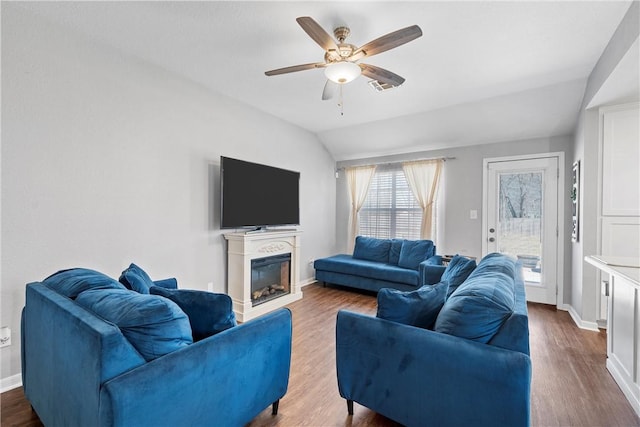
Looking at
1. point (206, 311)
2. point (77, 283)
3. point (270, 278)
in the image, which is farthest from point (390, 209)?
point (77, 283)

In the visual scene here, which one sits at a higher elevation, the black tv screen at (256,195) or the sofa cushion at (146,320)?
the black tv screen at (256,195)

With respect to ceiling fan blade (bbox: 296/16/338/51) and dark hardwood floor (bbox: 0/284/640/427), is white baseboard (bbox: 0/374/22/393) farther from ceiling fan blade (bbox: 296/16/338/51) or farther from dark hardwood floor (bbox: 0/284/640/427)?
ceiling fan blade (bbox: 296/16/338/51)

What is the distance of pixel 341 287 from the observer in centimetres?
504

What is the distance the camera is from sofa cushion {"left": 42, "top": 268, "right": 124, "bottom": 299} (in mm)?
1613

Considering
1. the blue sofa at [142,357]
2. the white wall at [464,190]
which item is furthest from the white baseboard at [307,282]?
the blue sofa at [142,357]

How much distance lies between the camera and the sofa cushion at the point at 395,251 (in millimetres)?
4855

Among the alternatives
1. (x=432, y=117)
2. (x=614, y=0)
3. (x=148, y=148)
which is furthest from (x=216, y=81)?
(x=614, y=0)

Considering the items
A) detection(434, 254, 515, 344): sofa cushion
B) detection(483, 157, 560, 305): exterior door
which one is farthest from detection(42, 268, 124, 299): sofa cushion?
detection(483, 157, 560, 305): exterior door

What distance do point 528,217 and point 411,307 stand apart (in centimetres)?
365

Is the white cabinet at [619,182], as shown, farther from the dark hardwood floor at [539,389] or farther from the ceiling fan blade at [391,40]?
the ceiling fan blade at [391,40]

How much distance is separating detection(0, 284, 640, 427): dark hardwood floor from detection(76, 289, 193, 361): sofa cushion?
34.5 inches

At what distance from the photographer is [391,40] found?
6.44ft

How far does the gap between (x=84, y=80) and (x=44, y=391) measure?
2382 millimetres

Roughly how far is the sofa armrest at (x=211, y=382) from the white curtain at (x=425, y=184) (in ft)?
12.4
